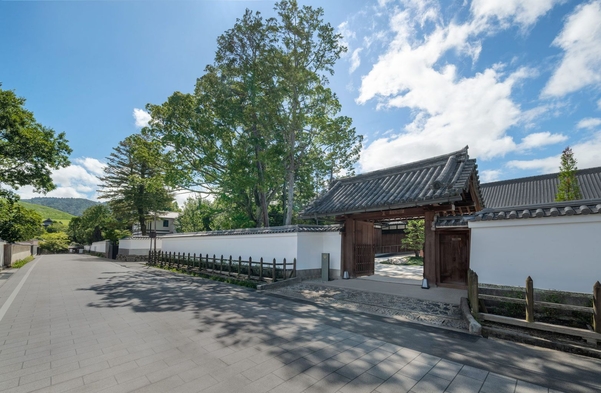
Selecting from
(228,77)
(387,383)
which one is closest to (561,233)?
(387,383)

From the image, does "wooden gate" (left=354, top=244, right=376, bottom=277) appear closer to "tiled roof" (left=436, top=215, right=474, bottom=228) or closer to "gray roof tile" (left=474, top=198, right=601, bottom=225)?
"tiled roof" (left=436, top=215, right=474, bottom=228)

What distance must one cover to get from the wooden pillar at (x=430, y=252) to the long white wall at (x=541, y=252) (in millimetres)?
2255

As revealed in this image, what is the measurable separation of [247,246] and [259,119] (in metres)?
7.15

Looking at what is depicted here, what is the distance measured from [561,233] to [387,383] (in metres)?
5.55

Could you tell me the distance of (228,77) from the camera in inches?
655

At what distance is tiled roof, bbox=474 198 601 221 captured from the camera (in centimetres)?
560

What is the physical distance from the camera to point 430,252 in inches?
380

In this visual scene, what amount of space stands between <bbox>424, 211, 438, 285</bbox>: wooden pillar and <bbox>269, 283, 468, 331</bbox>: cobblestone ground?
7.40 feet

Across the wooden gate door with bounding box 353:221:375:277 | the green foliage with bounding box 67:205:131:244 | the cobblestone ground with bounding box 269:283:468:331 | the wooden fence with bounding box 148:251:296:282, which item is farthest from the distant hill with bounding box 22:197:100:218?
the cobblestone ground with bounding box 269:283:468:331

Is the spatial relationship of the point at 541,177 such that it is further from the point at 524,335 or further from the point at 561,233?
the point at 524,335

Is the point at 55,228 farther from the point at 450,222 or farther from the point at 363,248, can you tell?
the point at 450,222

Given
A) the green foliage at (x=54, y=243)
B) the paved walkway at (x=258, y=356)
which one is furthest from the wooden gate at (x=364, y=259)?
the green foliage at (x=54, y=243)

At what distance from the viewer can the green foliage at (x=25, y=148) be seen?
45.3 ft

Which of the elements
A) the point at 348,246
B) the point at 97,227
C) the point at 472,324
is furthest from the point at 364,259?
the point at 97,227
